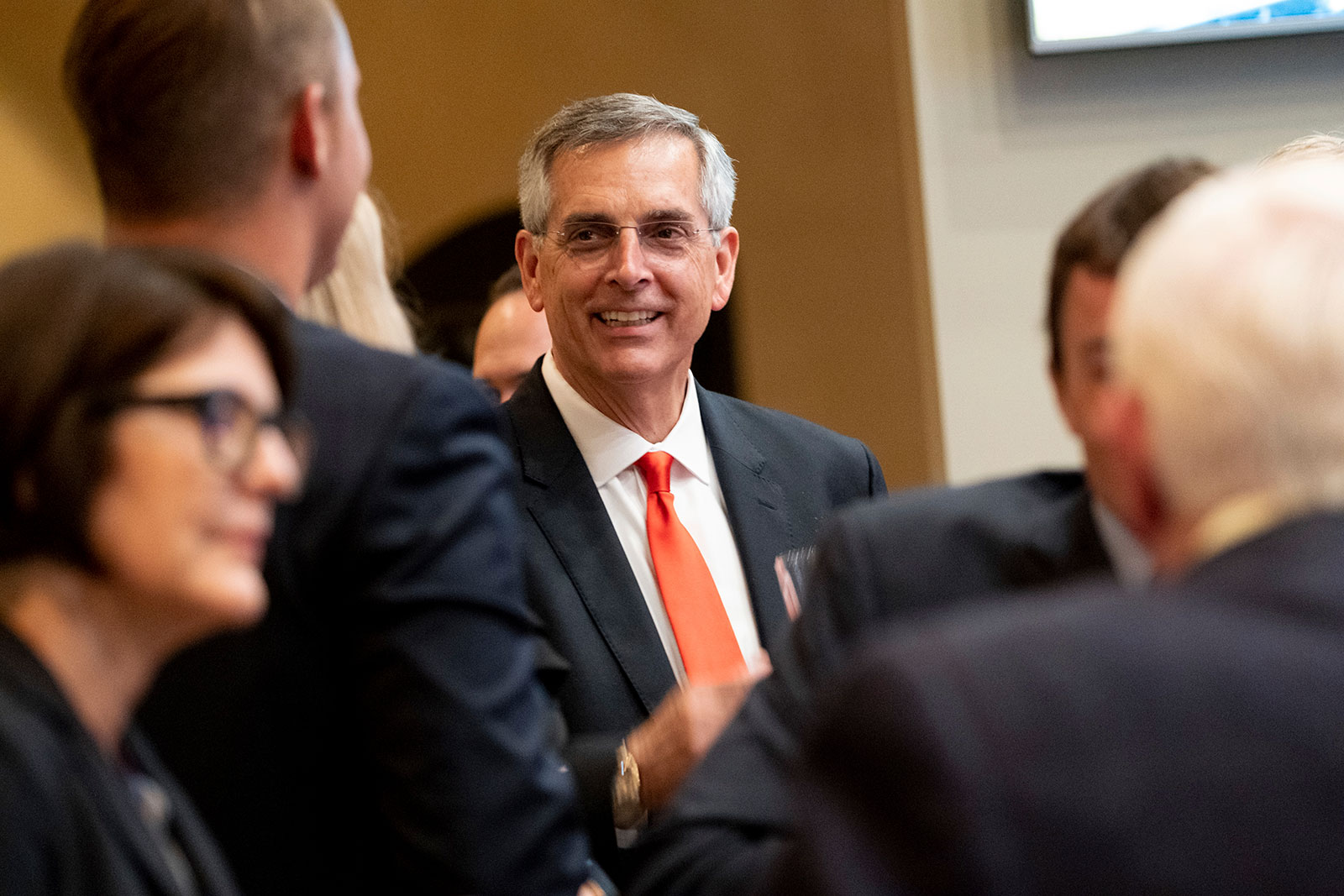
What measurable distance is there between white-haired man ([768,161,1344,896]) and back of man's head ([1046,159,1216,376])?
1.40 feet

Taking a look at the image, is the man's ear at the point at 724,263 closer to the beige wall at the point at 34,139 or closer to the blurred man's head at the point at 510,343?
the blurred man's head at the point at 510,343

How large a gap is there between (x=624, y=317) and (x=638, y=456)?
30 centimetres

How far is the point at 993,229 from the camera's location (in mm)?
4617

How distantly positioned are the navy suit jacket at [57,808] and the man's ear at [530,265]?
70.1 inches

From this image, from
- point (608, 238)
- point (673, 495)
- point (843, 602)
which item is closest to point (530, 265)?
point (608, 238)

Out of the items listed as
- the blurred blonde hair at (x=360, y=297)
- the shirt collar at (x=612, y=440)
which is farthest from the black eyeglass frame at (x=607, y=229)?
the blurred blonde hair at (x=360, y=297)

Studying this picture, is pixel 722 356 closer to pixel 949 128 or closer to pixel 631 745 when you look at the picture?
pixel 949 128

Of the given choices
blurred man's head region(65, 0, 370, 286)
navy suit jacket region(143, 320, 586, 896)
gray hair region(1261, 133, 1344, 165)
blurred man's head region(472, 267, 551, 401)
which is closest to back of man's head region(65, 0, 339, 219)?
blurred man's head region(65, 0, 370, 286)

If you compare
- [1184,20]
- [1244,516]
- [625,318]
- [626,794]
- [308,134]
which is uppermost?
[308,134]

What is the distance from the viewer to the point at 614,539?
231 cm

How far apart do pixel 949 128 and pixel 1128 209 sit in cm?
329

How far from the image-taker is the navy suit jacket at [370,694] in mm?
1303

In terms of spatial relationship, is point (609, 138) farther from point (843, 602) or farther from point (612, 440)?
point (843, 602)

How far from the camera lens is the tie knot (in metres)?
2.44
